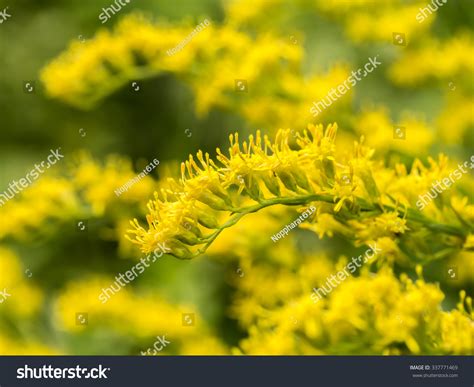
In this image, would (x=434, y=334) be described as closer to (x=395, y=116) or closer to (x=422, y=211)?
(x=422, y=211)

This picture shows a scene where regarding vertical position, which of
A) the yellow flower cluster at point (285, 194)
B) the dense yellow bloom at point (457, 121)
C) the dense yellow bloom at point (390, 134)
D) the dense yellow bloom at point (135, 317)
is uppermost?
the dense yellow bloom at point (457, 121)

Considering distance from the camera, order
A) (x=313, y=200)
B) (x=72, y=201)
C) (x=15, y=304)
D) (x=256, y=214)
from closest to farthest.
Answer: (x=313, y=200) → (x=256, y=214) → (x=72, y=201) → (x=15, y=304)

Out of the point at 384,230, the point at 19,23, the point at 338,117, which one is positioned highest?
the point at 19,23

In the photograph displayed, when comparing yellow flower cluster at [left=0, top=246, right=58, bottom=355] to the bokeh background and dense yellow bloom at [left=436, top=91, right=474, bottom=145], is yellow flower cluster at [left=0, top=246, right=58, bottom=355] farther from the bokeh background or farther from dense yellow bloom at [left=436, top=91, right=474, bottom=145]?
dense yellow bloom at [left=436, top=91, right=474, bottom=145]

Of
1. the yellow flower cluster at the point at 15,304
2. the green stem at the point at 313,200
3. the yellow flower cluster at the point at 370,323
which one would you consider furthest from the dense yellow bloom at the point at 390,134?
the yellow flower cluster at the point at 15,304

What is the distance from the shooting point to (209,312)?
2.84 metres

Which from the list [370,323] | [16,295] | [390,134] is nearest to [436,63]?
[390,134]

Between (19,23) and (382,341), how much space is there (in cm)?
292

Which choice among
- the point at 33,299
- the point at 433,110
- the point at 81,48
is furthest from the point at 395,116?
the point at 33,299

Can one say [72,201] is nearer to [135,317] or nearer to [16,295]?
[135,317]

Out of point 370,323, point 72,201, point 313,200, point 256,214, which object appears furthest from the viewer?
point 72,201

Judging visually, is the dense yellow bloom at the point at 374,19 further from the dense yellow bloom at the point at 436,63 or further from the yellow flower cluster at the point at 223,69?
the yellow flower cluster at the point at 223,69

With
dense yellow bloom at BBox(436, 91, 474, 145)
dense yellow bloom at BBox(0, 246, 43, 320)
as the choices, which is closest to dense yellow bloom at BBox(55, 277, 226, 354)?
dense yellow bloom at BBox(0, 246, 43, 320)
